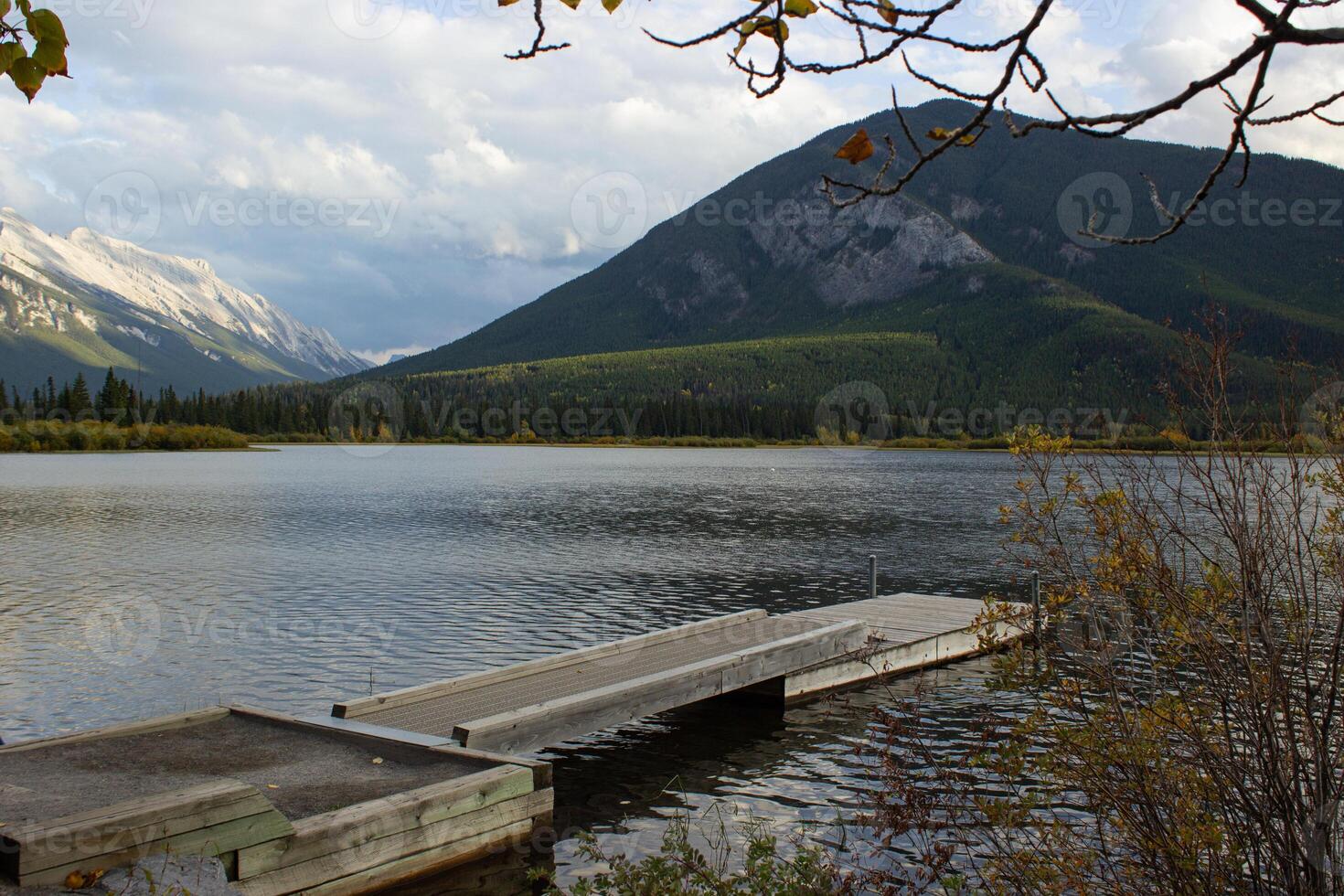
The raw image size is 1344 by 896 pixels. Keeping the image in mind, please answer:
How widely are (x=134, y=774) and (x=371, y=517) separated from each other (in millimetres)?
39365

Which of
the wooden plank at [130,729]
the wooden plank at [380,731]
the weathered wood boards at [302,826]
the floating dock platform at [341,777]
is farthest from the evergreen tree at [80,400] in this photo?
the weathered wood boards at [302,826]

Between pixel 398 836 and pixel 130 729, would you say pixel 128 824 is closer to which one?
pixel 398 836

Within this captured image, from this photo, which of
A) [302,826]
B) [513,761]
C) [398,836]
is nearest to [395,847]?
[398,836]

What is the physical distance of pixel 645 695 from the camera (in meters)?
13.1

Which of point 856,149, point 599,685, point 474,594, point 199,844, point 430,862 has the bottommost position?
point 474,594

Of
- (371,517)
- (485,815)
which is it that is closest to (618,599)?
(485,815)

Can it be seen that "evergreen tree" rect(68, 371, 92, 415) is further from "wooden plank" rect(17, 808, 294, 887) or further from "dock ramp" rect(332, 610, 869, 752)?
"wooden plank" rect(17, 808, 294, 887)

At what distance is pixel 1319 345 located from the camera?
628ft

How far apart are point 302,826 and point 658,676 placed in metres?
5.95

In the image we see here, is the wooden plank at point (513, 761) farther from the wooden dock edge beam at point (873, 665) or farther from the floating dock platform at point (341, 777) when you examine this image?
the wooden dock edge beam at point (873, 665)

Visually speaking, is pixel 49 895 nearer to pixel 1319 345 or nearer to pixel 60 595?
pixel 60 595

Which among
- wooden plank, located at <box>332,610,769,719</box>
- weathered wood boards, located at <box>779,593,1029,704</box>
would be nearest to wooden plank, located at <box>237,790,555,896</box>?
wooden plank, located at <box>332,610,769,719</box>

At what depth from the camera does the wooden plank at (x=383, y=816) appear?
790 cm

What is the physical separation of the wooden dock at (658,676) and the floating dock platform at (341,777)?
1.3 inches
